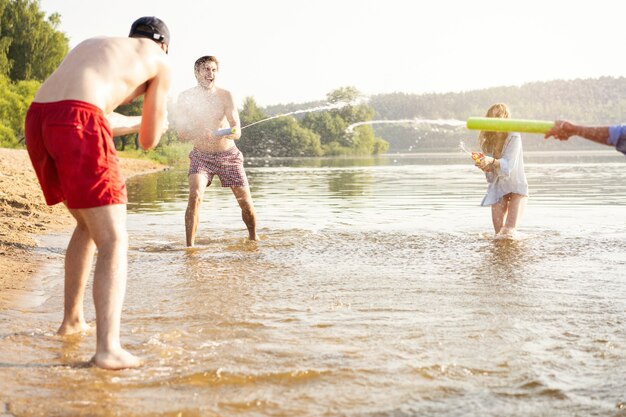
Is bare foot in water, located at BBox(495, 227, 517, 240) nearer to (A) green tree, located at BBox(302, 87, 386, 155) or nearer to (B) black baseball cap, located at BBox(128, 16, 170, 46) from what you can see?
(B) black baseball cap, located at BBox(128, 16, 170, 46)

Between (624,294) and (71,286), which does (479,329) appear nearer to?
(624,294)

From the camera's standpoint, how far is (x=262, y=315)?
16.5 feet

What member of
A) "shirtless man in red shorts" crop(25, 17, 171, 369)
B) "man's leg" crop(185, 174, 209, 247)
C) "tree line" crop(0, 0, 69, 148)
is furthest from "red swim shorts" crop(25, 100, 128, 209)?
"tree line" crop(0, 0, 69, 148)

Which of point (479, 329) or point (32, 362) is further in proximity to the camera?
point (479, 329)

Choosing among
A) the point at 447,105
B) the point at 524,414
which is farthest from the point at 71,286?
the point at 447,105

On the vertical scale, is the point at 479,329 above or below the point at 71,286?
below

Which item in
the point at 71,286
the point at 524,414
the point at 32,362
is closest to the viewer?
the point at 524,414

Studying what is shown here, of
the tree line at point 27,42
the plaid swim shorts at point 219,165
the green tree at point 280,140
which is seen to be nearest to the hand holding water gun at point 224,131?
the plaid swim shorts at point 219,165

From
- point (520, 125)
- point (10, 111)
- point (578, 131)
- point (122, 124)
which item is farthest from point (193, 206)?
point (10, 111)

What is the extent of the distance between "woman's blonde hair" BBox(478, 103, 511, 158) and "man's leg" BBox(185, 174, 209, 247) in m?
3.31

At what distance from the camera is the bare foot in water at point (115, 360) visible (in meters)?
3.81

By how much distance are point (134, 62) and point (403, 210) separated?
957cm

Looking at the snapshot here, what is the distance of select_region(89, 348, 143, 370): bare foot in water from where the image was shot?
3814mm

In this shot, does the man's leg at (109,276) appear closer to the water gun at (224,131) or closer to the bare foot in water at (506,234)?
the water gun at (224,131)
